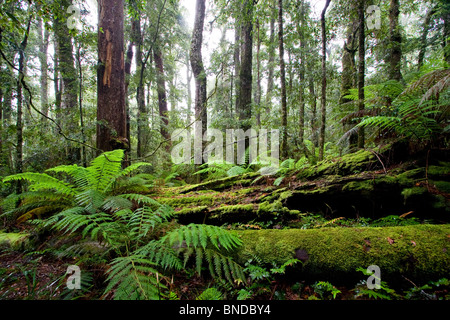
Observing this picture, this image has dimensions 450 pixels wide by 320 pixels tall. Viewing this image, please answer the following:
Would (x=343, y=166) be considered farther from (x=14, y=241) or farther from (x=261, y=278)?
(x=14, y=241)

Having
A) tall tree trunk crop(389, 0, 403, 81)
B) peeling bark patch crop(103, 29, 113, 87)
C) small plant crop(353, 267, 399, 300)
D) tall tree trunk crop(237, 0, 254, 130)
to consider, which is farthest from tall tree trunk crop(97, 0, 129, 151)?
tall tree trunk crop(389, 0, 403, 81)

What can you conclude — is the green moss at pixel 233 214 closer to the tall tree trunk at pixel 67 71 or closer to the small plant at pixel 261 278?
the small plant at pixel 261 278

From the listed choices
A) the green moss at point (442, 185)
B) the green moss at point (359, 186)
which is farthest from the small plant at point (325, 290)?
the green moss at point (442, 185)

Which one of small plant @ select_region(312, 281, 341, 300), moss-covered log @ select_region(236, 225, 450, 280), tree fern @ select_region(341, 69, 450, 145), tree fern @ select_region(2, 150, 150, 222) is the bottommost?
small plant @ select_region(312, 281, 341, 300)

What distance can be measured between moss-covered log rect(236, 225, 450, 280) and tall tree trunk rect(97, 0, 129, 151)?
4046 millimetres

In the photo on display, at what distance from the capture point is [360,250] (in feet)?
4.73

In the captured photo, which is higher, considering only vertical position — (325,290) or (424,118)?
(424,118)

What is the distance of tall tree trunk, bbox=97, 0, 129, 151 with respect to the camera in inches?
166

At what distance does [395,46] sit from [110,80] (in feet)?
25.6

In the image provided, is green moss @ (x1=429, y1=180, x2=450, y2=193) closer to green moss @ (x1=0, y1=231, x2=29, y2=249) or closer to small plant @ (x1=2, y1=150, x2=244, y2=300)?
small plant @ (x1=2, y1=150, x2=244, y2=300)

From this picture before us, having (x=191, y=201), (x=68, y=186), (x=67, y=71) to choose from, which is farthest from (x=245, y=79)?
(x=68, y=186)
